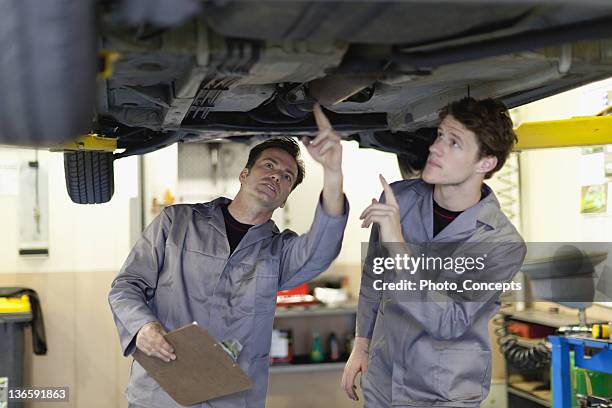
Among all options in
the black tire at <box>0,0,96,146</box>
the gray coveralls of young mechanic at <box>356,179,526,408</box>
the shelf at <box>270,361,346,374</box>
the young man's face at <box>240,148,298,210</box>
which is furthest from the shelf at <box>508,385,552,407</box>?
the black tire at <box>0,0,96,146</box>

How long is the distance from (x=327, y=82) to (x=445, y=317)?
70 cm

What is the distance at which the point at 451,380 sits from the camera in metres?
A: 1.98

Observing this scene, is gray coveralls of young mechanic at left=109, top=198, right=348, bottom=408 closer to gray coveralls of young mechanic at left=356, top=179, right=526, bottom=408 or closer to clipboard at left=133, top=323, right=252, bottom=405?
clipboard at left=133, top=323, right=252, bottom=405

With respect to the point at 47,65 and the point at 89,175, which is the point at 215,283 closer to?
the point at 89,175

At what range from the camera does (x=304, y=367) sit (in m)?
4.83

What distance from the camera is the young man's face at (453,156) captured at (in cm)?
190

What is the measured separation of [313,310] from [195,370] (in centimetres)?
289

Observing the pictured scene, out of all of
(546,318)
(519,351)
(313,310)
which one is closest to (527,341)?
(519,351)

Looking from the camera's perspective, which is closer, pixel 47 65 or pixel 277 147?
pixel 47 65

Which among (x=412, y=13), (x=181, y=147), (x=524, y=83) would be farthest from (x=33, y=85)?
(x=181, y=147)

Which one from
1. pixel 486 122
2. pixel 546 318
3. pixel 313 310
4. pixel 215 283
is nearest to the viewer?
pixel 486 122

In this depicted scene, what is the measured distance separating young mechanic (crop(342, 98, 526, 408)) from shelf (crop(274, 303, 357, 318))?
2604mm

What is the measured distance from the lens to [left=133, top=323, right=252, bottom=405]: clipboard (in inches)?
73.2

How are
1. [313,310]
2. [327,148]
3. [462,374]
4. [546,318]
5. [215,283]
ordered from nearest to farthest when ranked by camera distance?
[327,148], [462,374], [215,283], [546,318], [313,310]
